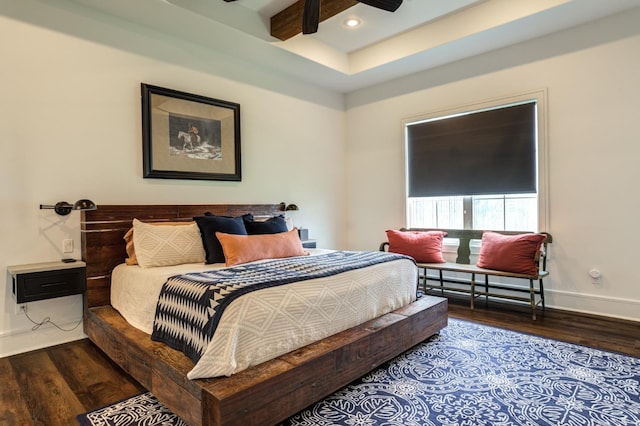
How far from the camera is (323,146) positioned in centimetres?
534

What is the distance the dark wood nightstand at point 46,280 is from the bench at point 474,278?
3301 mm

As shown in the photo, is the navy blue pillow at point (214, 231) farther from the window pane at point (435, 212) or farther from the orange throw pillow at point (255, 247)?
the window pane at point (435, 212)

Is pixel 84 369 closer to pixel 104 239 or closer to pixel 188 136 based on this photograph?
pixel 104 239

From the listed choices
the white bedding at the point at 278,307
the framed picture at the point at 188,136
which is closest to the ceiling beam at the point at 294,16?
the framed picture at the point at 188,136

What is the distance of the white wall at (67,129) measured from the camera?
281 cm

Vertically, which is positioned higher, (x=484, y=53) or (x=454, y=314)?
(x=484, y=53)

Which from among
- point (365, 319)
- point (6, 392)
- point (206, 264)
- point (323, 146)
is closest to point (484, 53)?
point (323, 146)

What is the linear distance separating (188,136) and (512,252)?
3.49 meters

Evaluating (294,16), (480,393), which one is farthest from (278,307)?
(294,16)

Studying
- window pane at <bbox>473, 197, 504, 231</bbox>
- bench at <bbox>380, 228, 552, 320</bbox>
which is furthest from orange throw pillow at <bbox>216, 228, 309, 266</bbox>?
window pane at <bbox>473, 197, 504, 231</bbox>

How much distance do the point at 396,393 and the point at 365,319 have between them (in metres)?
0.50

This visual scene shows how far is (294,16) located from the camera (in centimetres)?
362

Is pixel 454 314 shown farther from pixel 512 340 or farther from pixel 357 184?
pixel 357 184

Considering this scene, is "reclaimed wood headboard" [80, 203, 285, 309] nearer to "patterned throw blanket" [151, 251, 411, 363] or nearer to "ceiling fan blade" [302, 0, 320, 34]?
"patterned throw blanket" [151, 251, 411, 363]
